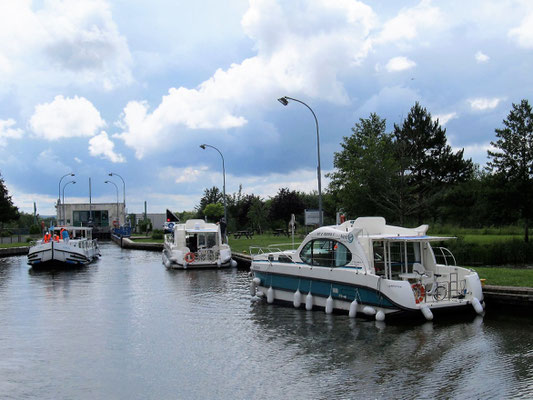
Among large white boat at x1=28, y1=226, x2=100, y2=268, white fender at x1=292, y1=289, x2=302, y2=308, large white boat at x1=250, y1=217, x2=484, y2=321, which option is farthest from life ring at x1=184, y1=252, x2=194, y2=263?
white fender at x1=292, y1=289, x2=302, y2=308

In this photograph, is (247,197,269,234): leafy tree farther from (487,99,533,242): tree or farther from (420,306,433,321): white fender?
(420,306,433,321): white fender

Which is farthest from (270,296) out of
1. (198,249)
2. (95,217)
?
(95,217)

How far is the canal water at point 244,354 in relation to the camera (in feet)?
32.1

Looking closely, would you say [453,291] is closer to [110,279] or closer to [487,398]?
[487,398]

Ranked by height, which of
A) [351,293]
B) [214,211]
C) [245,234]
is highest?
[214,211]

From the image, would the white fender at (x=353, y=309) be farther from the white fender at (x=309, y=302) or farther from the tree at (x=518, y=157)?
the tree at (x=518, y=157)

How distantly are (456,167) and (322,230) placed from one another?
154 ft

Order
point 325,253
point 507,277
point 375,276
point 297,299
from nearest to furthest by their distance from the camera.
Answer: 1. point 375,276
2. point 325,253
3. point 297,299
4. point 507,277

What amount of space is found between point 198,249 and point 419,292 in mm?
19273

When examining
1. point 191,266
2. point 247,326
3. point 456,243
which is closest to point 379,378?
point 247,326

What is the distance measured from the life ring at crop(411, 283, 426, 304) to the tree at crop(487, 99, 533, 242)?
58.9 feet

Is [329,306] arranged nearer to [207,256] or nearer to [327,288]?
[327,288]

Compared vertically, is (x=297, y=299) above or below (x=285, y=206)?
below

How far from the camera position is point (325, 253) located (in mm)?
16734
